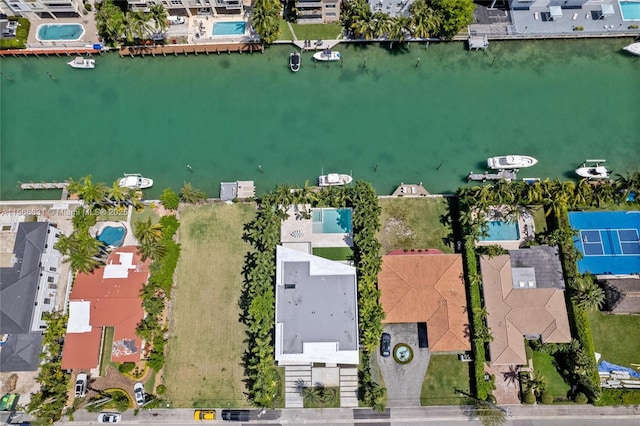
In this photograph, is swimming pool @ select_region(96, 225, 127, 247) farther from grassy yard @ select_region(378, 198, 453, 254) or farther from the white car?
grassy yard @ select_region(378, 198, 453, 254)

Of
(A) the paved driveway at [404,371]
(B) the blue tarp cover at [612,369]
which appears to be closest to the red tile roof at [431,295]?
(A) the paved driveway at [404,371]

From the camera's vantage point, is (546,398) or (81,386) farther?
(81,386)

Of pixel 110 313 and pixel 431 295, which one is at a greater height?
Result: pixel 431 295

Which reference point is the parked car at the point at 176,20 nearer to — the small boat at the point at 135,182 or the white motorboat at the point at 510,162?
the small boat at the point at 135,182

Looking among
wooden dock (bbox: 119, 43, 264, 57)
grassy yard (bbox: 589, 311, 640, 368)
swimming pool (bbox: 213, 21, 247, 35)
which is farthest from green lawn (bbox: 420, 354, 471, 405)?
swimming pool (bbox: 213, 21, 247, 35)

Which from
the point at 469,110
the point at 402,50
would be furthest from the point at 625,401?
the point at 402,50

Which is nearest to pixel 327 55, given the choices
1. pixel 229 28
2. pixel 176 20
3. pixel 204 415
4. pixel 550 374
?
pixel 229 28

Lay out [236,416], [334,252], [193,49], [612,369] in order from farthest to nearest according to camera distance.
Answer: [193,49], [334,252], [612,369], [236,416]

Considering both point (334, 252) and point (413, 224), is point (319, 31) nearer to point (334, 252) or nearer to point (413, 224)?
point (413, 224)

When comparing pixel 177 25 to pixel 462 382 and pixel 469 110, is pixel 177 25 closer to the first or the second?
pixel 469 110
